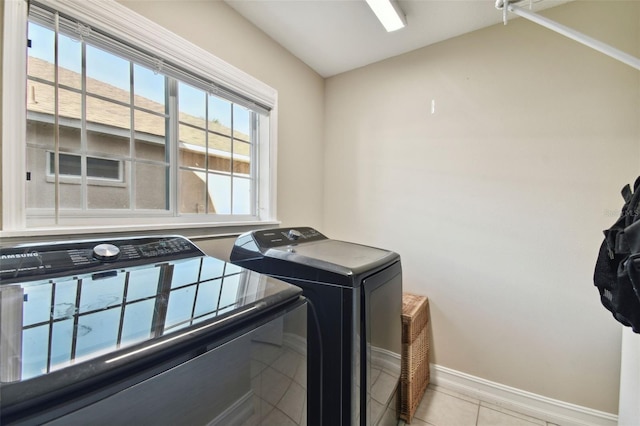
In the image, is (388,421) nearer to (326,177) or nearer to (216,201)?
(216,201)

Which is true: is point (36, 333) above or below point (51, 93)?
below

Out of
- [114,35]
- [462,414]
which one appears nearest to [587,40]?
[114,35]

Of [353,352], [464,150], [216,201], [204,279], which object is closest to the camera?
[204,279]

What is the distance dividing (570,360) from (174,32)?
A: 9.61ft

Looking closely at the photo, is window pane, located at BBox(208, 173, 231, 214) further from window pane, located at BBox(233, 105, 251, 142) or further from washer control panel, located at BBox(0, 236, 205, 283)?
washer control panel, located at BBox(0, 236, 205, 283)

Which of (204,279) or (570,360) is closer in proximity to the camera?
(204,279)

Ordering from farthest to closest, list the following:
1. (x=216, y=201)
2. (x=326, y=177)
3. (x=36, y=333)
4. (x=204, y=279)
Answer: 1. (x=326, y=177)
2. (x=216, y=201)
3. (x=204, y=279)
4. (x=36, y=333)

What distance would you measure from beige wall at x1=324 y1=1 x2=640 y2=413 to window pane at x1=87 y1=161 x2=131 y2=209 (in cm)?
171

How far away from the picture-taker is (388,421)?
1.46m

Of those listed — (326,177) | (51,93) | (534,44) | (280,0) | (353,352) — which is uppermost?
(280,0)

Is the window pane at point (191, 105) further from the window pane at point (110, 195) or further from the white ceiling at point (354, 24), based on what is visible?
the white ceiling at point (354, 24)

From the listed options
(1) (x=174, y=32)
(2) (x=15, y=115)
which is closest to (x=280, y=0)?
(1) (x=174, y=32)

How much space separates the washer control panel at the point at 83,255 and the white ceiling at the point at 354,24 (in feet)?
4.97

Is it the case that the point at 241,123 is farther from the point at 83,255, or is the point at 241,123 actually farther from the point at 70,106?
the point at 83,255
